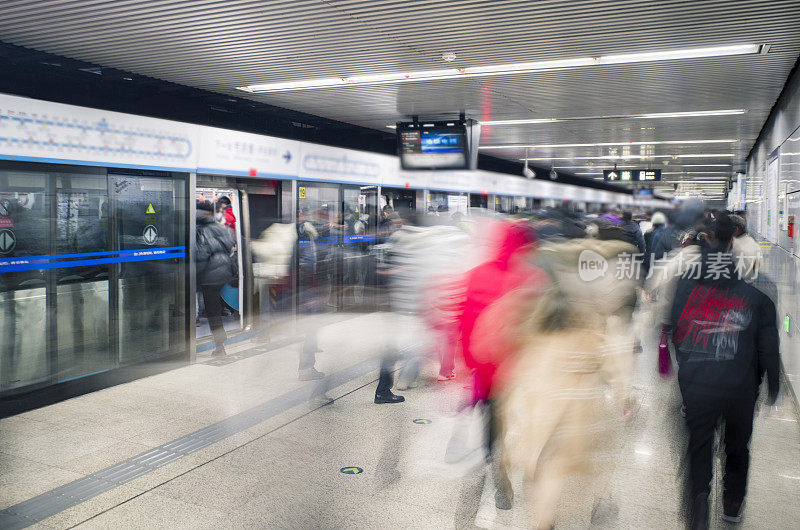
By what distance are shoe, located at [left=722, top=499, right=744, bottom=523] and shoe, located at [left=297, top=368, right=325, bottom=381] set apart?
4.04 m

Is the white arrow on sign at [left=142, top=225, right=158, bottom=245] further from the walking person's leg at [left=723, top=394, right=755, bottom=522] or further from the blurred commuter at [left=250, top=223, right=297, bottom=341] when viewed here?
the walking person's leg at [left=723, top=394, right=755, bottom=522]

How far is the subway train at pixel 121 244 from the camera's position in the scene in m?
5.48

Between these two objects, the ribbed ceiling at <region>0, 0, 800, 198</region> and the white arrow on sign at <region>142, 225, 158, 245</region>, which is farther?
the white arrow on sign at <region>142, 225, 158, 245</region>

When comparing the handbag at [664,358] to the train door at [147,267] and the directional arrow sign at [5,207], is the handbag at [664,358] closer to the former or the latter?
the train door at [147,267]

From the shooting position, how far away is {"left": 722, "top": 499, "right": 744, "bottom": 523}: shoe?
11.6ft

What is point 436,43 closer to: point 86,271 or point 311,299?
point 311,299

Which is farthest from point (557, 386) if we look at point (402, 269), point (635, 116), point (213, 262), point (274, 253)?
point (635, 116)

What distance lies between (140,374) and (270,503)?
139 inches

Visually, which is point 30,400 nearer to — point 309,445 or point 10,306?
point 10,306

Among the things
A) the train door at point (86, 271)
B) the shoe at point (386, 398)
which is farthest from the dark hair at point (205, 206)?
the shoe at point (386, 398)

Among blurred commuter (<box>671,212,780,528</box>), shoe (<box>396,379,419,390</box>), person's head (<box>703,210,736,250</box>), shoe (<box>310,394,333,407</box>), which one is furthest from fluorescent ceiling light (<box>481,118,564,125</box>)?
blurred commuter (<box>671,212,780,528</box>)

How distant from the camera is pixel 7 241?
17.5ft

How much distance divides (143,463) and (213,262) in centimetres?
327

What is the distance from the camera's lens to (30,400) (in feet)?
18.4
